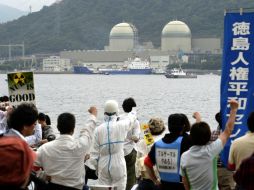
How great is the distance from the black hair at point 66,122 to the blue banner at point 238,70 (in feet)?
4.46

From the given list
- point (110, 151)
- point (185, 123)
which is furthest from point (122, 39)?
point (185, 123)

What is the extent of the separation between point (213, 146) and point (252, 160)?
1743 mm

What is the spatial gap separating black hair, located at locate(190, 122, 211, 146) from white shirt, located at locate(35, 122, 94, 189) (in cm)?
90

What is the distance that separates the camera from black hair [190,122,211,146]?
5.12m

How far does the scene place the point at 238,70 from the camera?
20.4ft

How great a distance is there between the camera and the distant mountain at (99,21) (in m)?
166

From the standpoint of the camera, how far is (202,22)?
541 ft

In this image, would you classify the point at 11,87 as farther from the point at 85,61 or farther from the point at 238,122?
the point at 85,61

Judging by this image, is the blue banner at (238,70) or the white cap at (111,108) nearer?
the blue banner at (238,70)

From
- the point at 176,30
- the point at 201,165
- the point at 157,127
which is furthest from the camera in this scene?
the point at 176,30

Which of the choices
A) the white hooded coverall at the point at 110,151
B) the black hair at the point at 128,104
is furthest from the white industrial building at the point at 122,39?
the white hooded coverall at the point at 110,151

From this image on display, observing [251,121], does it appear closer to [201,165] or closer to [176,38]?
[201,165]

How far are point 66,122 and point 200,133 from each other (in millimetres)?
1049

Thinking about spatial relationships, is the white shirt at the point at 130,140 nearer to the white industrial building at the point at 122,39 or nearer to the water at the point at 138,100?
the water at the point at 138,100
